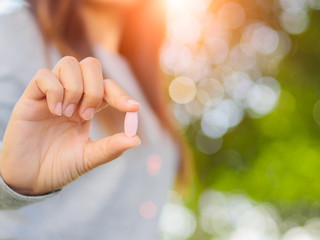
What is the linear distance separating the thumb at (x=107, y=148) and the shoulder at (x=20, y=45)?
1.40 ft

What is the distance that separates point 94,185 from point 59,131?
635 millimetres

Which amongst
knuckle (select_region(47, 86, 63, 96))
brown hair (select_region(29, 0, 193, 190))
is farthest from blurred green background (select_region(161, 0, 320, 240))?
knuckle (select_region(47, 86, 63, 96))

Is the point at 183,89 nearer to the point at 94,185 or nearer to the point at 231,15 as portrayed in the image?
the point at 231,15

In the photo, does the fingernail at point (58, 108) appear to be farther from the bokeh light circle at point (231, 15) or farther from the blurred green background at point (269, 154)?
the bokeh light circle at point (231, 15)

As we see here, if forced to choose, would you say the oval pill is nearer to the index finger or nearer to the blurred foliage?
the index finger

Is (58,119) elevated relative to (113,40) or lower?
elevated

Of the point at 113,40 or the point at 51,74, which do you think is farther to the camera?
the point at 113,40

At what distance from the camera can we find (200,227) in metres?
6.33

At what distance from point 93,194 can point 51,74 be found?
0.77m

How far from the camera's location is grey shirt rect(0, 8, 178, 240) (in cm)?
101

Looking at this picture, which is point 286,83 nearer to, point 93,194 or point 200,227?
point 200,227

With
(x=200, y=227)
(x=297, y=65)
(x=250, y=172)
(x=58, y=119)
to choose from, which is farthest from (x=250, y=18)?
(x=58, y=119)

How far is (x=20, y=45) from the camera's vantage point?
105 cm

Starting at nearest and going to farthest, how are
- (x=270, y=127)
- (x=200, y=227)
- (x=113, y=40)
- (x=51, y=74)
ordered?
(x=51, y=74)
(x=113, y=40)
(x=270, y=127)
(x=200, y=227)
